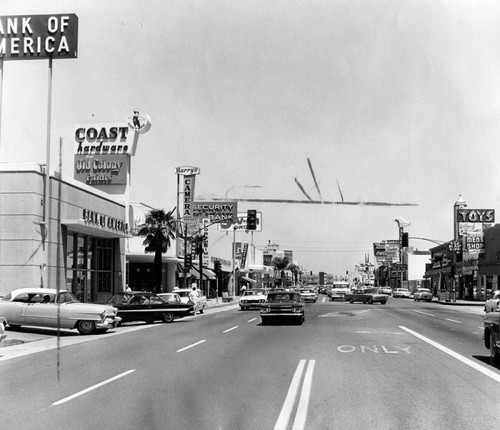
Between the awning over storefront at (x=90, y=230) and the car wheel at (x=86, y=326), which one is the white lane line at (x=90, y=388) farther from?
the awning over storefront at (x=90, y=230)

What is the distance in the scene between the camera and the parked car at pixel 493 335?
12742 mm

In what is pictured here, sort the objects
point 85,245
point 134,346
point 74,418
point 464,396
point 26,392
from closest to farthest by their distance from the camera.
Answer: point 74,418
point 464,396
point 26,392
point 134,346
point 85,245

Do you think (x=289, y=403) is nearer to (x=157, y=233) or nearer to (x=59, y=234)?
(x=59, y=234)

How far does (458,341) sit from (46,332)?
48.4 ft

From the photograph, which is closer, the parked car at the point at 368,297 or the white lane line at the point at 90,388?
the white lane line at the point at 90,388

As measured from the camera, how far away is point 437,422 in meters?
7.95

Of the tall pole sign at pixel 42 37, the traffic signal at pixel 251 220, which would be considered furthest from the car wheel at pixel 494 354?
the traffic signal at pixel 251 220

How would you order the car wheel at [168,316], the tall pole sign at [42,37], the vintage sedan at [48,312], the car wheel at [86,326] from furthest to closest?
the car wheel at [168,316]
the tall pole sign at [42,37]
the car wheel at [86,326]
the vintage sedan at [48,312]

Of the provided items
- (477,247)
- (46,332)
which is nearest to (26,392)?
(46,332)

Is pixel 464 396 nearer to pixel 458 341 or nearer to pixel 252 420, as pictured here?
pixel 252 420

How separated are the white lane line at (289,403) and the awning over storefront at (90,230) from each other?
21.7 metres

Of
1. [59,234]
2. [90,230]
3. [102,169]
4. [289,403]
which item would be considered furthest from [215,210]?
[289,403]

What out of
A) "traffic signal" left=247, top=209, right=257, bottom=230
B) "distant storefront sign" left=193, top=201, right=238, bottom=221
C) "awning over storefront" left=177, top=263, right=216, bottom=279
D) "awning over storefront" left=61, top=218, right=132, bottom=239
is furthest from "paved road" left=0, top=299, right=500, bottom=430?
"distant storefront sign" left=193, top=201, right=238, bottom=221

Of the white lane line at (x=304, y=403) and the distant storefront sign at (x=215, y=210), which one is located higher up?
the distant storefront sign at (x=215, y=210)
